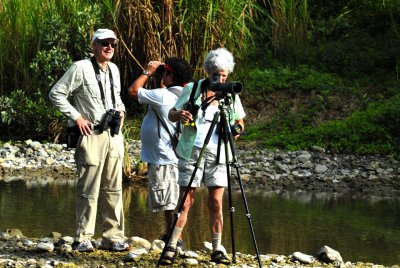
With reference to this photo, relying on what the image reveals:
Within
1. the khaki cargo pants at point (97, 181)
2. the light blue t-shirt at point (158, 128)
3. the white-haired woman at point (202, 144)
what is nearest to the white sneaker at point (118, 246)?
the khaki cargo pants at point (97, 181)

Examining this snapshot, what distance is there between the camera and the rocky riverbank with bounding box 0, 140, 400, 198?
13.4m

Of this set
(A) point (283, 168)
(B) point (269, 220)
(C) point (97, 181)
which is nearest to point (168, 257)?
(C) point (97, 181)

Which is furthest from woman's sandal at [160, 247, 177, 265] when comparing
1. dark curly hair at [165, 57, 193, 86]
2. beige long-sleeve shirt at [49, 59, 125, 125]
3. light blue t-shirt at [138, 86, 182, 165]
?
dark curly hair at [165, 57, 193, 86]

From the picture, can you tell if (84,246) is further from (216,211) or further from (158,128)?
(158,128)

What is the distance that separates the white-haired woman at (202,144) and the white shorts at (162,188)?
25.5 inches

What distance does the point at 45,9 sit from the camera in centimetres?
1686

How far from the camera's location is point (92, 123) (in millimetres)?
7273

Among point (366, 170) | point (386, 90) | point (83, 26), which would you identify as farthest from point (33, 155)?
point (386, 90)

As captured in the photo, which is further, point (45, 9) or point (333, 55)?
point (333, 55)

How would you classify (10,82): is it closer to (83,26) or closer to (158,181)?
(83,26)

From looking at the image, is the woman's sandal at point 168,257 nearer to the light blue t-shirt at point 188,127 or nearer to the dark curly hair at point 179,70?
the light blue t-shirt at point 188,127

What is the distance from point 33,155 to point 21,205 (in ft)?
12.8

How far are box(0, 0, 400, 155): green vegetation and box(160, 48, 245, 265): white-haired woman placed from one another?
24.4 feet

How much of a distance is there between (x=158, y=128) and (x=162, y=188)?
19.0 inches
